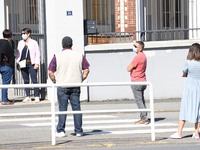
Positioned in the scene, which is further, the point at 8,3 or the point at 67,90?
the point at 8,3

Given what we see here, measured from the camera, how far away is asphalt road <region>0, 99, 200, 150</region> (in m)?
6.93

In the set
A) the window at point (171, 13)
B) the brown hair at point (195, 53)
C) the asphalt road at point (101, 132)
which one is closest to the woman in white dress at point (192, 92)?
the brown hair at point (195, 53)

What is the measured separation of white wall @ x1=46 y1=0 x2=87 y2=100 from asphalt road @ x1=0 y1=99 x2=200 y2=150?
1831 millimetres

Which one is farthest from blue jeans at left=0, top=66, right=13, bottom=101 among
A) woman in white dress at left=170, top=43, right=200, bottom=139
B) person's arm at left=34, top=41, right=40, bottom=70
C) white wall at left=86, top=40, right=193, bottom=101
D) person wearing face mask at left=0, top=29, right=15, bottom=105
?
woman in white dress at left=170, top=43, right=200, bottom=139

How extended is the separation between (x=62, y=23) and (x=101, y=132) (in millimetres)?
5173

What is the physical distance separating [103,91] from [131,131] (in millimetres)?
4750

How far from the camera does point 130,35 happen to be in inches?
534

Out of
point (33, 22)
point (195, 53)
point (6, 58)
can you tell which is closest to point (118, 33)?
point (33, 22)

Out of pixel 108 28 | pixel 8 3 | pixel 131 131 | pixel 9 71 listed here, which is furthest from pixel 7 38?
pixel 131 131

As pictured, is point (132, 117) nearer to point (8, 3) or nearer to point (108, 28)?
point (108, 28)

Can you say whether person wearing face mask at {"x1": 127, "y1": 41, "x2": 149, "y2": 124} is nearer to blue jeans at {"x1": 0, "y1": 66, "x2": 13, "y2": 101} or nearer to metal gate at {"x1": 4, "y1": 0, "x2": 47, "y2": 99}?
blue jeans at {"x1": 0, "y1": 66, "x2": 13, "y2": 101}

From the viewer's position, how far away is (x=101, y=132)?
8312 mm

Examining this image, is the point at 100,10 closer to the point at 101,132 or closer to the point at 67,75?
the point at 101,132

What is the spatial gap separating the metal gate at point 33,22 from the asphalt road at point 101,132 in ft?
4.54
